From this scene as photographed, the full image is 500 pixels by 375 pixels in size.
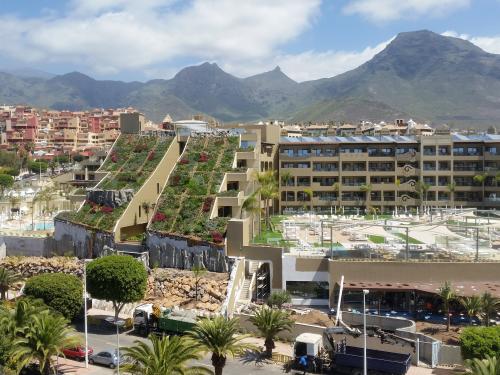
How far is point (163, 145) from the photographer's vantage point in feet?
241

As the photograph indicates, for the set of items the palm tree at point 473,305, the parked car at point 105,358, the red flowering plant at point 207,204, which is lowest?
the parked car at point 105,358

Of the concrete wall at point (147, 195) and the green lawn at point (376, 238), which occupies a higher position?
the concrete wall at point (147, 195)

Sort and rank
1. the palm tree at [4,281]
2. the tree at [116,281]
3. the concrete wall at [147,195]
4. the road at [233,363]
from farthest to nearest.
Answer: the concrete wall at [147,195], the palm tree at [4,281], the tree at [116,281], the road at [233,363]

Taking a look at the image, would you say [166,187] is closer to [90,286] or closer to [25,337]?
[90,286]

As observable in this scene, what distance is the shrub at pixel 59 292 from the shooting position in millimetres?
39688

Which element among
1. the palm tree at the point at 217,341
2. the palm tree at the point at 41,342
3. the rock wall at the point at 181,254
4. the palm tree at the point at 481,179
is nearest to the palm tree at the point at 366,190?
the palm tree at the point at 481,179

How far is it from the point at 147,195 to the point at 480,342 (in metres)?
43.4

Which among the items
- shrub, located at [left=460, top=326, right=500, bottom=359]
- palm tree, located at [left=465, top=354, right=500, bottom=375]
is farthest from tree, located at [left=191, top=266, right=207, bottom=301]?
palm tree, located at [left=465, top=354, right=500, bottom=375]

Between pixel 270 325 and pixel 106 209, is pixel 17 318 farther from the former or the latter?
pixel 106 209

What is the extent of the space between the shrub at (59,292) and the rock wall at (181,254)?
45.4ft

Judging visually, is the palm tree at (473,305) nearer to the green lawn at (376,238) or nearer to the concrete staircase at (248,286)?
the concrete staircase at (248,286)

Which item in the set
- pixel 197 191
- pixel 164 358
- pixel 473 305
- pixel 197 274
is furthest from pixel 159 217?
pixel 164 358

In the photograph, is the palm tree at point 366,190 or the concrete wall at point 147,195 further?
the palm tree at point 366,190

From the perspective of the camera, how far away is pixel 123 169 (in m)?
70.4
